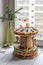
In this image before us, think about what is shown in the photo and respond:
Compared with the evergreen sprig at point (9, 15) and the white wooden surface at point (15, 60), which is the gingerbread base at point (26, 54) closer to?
the white wooden surface at point (15, 60)

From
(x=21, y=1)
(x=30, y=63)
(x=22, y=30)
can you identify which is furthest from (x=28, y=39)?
(x=21, y=1)

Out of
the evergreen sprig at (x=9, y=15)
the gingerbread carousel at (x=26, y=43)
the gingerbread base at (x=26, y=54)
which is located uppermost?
the evergreen sprig at (x=9, y=15)

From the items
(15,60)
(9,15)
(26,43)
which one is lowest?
(15,60)

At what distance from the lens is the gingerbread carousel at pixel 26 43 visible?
1552 mm

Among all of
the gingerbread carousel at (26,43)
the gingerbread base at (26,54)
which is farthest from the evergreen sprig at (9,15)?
the gingerbread base at (26,54)

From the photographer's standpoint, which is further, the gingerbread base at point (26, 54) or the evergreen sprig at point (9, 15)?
the evergreen sprig at point (9, 15)

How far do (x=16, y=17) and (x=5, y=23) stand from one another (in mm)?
147

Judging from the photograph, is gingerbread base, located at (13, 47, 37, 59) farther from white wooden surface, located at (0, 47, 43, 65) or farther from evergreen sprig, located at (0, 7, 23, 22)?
evergreen sprig, located at (0, 7, 23, 22)

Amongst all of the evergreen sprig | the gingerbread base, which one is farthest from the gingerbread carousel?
the evergreen sprig

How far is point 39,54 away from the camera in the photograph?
5.45ft

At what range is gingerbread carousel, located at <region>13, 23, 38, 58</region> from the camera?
5.09 feet

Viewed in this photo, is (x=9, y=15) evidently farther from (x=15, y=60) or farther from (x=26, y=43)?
(x=15, y=60)

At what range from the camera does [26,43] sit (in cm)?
159

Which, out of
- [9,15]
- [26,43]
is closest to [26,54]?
[26,43]
